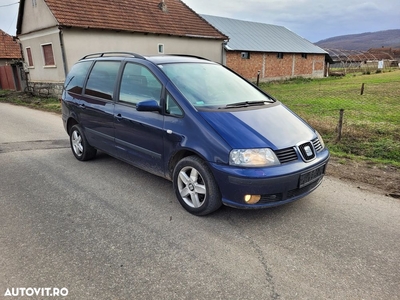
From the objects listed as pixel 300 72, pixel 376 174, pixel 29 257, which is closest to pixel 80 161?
pixel 29 257

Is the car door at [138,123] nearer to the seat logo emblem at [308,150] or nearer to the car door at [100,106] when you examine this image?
the car door at [100,106]

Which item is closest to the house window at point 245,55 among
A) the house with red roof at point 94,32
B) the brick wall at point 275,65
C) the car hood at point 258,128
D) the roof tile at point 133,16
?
the brick wall at point 275,65

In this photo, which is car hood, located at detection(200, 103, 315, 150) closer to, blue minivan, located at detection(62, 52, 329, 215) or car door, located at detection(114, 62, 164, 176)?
blue minivan, located at detection(62, 52, 329, 215)

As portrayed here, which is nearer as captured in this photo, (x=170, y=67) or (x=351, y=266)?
(x=351, y=266)

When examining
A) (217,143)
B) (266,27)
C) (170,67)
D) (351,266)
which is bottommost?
(351,266)

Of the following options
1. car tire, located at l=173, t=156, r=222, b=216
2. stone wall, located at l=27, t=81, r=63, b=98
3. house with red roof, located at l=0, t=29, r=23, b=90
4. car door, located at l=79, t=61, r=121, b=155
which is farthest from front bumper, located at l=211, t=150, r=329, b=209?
house with red roof, located at l=0, t=29, r=23, b=90

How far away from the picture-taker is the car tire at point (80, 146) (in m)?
5.21

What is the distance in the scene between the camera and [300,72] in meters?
31.3

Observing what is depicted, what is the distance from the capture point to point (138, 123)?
3947 mm

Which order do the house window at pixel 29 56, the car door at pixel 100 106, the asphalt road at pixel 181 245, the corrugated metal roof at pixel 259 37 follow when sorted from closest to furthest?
the asphalt road at pixel 181 245
the car door at pixel 100 106
the house window at pixel 29 56
the corrugated metal roof at pixel 259 37

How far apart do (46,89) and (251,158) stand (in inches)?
643

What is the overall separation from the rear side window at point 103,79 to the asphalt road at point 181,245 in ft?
4.37

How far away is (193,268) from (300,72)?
104 feet

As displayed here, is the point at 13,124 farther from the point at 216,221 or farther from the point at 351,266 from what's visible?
the point at 351,266
